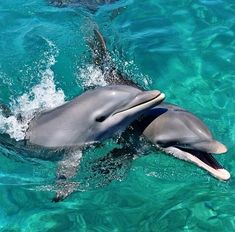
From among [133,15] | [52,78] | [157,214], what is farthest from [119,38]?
[157,214]

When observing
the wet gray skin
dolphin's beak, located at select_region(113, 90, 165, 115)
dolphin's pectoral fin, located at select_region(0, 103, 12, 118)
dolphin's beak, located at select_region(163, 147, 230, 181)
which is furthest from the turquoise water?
dolphin's beak, located at select_region(113, 90, 165, 115)

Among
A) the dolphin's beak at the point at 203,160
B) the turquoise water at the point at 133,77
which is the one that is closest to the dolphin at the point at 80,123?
the turquoise water at the point at 133,77

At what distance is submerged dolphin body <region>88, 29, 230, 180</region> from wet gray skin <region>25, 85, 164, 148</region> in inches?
10.1

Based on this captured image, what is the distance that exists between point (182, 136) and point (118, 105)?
2.99ft

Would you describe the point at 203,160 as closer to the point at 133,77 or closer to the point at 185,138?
the point at 185,138

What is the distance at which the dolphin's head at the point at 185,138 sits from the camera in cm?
661

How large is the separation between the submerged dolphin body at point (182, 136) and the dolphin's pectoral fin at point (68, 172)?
38.9 inches

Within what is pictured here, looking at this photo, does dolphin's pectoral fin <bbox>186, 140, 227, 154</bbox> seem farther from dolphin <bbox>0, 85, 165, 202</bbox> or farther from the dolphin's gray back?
dolphin <bbox>0, 85, 165, 202</bbox>

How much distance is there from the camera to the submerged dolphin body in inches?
261

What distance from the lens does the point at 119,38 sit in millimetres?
11461

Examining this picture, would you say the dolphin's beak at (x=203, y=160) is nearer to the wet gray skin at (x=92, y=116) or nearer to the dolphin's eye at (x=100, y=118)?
the wet gray skin at (x=92, y=116)

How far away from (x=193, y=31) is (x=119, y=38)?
5.64 feet

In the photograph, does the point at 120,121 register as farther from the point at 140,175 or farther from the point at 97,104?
the point at 140,175

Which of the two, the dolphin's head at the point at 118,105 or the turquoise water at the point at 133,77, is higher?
the dolphin's head at the point at 118,105
